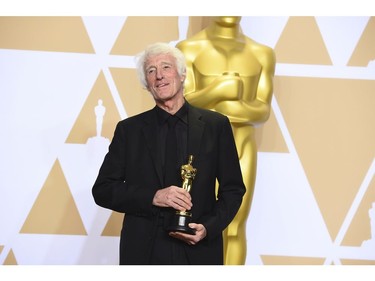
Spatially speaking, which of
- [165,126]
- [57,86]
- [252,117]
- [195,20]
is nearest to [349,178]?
[252,117]

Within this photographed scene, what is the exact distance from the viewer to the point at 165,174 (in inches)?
71.5

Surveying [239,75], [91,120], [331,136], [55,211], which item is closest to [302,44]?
[331,136]

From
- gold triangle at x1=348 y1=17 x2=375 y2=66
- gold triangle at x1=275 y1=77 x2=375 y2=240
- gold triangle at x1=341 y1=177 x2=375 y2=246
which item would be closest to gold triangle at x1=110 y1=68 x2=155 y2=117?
gold triangle at x1=275 y1=77 x2=375 y2=240

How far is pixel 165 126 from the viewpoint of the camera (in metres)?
1.88

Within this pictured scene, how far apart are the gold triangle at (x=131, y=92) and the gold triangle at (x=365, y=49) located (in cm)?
115

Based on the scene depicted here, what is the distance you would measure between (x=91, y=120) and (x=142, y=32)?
0.56 meters

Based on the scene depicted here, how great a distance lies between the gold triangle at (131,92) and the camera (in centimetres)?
348

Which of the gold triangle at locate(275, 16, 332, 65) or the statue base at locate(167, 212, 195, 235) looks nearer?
the statue base at locate(167, 212, 195, 235)

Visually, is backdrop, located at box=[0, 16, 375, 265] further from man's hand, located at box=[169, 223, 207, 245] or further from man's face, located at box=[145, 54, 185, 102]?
man's hand, located at box=[169, 223, 207, 245]

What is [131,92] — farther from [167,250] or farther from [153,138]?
[167,250]

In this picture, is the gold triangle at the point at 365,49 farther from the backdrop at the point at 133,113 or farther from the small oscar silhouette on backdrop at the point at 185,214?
the small oscar silhouette on backdrop at the point at 185,214

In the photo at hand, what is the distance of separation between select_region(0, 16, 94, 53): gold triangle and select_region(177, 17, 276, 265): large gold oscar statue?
725 mm

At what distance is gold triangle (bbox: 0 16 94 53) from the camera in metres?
3.48
